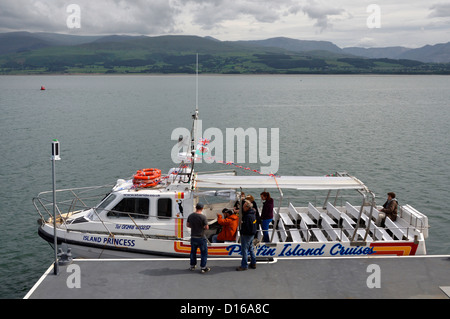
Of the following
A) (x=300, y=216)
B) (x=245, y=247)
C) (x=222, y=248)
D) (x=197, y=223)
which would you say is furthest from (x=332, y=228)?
Result: (x=197, y=223)

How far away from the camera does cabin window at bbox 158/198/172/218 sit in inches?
536

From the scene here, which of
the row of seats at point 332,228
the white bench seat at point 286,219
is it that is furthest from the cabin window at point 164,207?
the white bench seat at point 286,219

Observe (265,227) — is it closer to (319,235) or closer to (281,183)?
(281,183)

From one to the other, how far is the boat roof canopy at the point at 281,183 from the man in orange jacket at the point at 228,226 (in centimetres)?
91

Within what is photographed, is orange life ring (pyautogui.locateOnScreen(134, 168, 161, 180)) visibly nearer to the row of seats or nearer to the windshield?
the windshield

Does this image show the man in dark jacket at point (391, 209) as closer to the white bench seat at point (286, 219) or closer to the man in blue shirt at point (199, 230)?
the white bench seat at point (286, 219)

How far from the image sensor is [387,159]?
34.0 m

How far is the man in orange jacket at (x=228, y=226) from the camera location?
42.7 feet

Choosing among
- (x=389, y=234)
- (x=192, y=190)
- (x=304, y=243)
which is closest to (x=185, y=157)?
(x=192, y=190)

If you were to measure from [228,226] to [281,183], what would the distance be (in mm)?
2188

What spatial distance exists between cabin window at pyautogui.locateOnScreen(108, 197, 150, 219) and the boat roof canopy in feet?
6.36

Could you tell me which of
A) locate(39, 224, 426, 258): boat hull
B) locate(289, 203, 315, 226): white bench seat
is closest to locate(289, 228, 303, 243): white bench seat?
locate(39, 224, 426, 258): boat hull

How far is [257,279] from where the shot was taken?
35.7 feet
